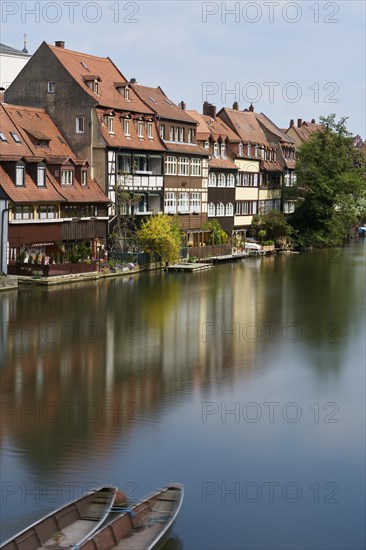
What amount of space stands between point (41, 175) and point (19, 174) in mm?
1729

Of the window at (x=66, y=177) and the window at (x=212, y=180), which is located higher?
the window at (x=212, y=180)

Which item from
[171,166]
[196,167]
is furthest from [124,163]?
[196,167]

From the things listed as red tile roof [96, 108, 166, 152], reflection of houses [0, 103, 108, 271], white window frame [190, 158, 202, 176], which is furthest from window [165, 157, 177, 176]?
reflection of houses [0, 103, 108, 271]

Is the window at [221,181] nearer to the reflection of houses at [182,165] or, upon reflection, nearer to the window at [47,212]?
the reflection of houses at [182,165]

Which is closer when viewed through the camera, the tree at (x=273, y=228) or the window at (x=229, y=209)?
the window at (x=229, y=209)

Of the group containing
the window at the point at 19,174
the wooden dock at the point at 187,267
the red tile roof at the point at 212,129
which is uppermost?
the red tile roof at the point at 212,129

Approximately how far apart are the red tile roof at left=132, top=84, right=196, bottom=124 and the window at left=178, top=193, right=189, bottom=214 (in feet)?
16.0

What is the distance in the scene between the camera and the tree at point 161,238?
4991cm

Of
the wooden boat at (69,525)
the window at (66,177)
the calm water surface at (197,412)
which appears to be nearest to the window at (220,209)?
the window at (66,177)

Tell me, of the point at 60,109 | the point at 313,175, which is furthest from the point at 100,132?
the point at 313,175

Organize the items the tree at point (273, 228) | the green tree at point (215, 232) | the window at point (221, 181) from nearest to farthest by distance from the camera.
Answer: the green tree at point (215, 232)
the window at point (221, 181)
the tree at point (273, 228)

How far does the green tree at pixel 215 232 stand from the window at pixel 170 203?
4.31m

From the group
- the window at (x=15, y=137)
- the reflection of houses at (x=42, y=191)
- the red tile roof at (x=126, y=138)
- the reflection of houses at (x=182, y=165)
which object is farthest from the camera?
the reflection of houses at (x=182, y=165)

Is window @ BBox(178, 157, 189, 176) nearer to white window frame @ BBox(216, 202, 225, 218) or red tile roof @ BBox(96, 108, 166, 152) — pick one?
red tile roof @ BBox(96, 108, 166, 152)
